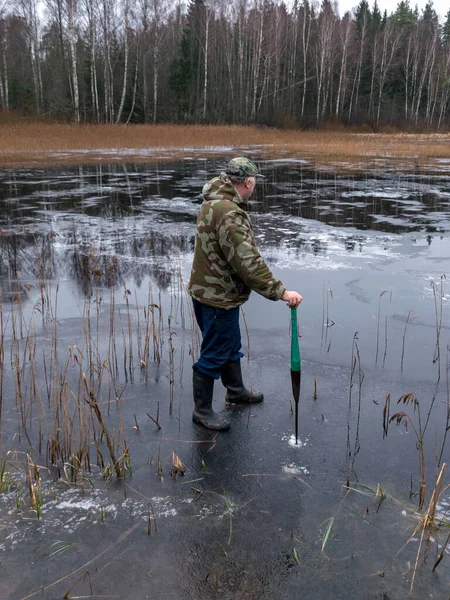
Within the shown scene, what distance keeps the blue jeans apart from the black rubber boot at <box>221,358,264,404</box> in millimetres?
234

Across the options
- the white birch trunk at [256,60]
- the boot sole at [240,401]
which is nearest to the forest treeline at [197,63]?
the white birch trunk at [256,60]

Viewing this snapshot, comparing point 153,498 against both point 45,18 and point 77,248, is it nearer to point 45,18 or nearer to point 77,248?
point 77,248

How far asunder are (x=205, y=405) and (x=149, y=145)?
28.3 m

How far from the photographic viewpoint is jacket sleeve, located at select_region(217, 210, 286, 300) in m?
3.57

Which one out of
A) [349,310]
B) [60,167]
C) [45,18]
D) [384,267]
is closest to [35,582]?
[349,310]

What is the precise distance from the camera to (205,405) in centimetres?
407

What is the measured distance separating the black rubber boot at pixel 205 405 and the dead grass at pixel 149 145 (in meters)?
20.8

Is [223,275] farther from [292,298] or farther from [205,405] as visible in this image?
[205,405]

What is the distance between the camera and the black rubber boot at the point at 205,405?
4.01m

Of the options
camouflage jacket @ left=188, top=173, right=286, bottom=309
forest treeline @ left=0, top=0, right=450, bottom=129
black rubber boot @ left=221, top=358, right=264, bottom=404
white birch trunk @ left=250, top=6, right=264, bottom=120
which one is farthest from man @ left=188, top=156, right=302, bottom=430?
white birch trunk @ left=250, top=6, right=264, bottom=120

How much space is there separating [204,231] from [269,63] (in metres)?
49.4

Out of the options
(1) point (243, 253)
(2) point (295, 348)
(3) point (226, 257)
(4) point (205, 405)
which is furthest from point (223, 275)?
(4) point (205, 405)

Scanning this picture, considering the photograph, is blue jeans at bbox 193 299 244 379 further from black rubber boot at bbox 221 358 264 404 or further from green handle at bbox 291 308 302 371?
green handle at bbox 291 308 302 371

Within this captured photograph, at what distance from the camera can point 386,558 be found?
2803mm
